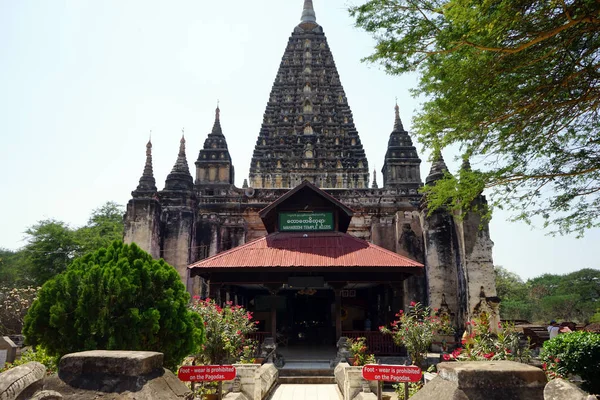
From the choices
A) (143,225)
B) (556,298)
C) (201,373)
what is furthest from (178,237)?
(556,298)

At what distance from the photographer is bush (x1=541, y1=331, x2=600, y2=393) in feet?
33.7

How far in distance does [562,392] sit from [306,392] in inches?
349

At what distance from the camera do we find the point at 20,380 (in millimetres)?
4262

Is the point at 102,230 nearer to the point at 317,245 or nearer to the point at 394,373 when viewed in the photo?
the point at 317,245

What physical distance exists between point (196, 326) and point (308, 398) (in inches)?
126

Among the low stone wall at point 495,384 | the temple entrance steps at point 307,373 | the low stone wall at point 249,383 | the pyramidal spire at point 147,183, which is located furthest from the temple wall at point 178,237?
the low stone wall at point 495,384

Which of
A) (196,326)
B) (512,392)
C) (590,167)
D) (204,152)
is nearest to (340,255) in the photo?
(196,326)

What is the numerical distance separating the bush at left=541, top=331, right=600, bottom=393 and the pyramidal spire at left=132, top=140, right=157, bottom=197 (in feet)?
53.8

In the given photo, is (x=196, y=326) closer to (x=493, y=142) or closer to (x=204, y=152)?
(x=493, y=142)

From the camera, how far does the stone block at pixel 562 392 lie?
367 centimetres

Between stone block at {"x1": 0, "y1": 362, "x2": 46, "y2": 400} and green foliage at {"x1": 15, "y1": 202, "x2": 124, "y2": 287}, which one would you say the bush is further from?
green foliage at {"x1": 15, "y1": 202, "x2": 124, "y2": 287}

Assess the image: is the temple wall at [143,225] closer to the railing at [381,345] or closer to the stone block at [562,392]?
the railing at [381,345]

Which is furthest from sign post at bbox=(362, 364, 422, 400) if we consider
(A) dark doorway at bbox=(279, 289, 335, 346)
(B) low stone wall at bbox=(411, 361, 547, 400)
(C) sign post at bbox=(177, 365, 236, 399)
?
(A) dark doorway at bbox=(279, 289, 335, 346)

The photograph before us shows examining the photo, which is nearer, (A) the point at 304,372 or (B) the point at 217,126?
(A) the point at 304,372
